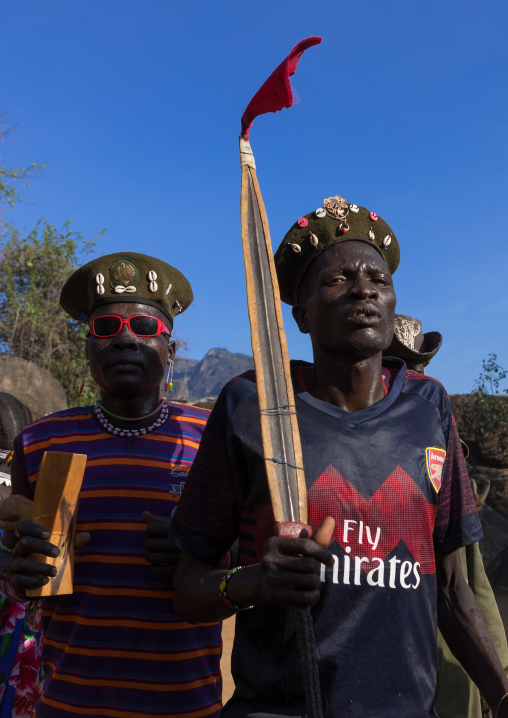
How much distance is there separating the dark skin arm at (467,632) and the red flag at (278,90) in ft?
4.12

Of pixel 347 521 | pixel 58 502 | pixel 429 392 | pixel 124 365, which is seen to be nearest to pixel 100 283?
pixel 124 365

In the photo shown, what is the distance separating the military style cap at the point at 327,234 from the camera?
1.84m

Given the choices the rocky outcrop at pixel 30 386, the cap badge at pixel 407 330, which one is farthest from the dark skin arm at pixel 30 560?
the rocky outcrop at pixel 30 386

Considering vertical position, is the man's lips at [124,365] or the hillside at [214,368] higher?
the hillside at [214,368]

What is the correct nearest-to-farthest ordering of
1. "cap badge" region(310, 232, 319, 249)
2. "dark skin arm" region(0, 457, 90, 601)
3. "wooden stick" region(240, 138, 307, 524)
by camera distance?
"wooden stick" region(240, 138, 307, 524)
"cap badge" region(310, 232, 319, 249)
"dark skin arm" region(0, 457, 90, 601)

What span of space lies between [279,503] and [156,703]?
3.51 ft

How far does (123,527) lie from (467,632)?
115 cm

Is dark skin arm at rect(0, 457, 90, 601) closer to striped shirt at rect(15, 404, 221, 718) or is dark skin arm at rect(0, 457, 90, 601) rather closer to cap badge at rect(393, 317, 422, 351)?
striped shirt at rect(15, 404, 221, 718)

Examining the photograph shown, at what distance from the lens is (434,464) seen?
5.49ft

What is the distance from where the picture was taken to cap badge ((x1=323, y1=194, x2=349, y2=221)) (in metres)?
1.85

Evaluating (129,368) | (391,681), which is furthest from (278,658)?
(129,368)

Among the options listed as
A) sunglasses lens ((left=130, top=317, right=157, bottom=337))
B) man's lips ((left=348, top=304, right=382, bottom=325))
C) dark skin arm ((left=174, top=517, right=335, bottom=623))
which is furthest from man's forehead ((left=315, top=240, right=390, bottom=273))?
sunglasses lens ((left=130, top=317, right=157, bottom=337))

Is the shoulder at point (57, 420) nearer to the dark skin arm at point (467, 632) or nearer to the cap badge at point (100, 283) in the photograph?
the cap badge at point (100, 283)

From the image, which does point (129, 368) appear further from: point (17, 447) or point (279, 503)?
point (279, 503)
